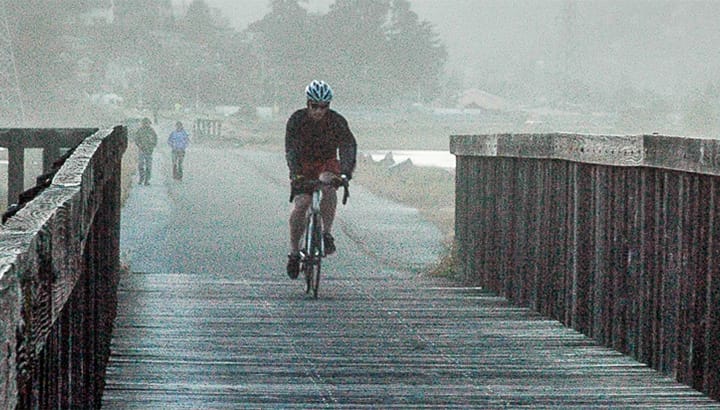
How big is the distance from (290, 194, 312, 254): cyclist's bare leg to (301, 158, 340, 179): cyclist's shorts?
0.64ft

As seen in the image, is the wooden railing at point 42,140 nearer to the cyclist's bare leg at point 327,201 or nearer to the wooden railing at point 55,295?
the cyclist's bare leg at point 327,201

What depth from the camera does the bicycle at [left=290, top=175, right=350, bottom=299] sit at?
12.2 meters

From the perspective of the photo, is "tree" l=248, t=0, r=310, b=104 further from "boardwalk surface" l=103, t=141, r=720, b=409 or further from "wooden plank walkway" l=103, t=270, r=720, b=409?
"wooden plank walkway" l=103, t=270, r=720, b=409

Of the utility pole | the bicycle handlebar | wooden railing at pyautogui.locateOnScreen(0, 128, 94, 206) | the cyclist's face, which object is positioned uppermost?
the utility pole

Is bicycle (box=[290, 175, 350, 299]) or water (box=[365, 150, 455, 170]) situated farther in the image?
water (box=[365, 150, 455, 170])

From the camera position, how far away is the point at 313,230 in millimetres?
12547

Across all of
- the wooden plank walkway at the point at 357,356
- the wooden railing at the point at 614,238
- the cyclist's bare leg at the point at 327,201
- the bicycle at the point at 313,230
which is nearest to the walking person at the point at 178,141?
the cyclist's bare leg at the point at 327,201

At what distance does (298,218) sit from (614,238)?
4.19 metres

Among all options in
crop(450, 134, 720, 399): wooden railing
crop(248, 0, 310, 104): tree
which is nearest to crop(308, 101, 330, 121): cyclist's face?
crop(450, 134, 720, 399): wooden railing

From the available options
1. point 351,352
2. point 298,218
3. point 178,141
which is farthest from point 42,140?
point 178,141

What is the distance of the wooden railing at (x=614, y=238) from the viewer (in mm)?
7594

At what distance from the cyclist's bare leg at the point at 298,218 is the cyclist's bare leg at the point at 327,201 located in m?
0.13

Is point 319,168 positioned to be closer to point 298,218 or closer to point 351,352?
point 298,218

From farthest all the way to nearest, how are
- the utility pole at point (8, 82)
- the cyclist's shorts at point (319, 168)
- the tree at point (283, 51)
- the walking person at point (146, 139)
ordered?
the tree at point (283, 51), the utility pole at point (8, 82), the walking person at point (146, 139), the cyclist's shorts at point (319, 168)
